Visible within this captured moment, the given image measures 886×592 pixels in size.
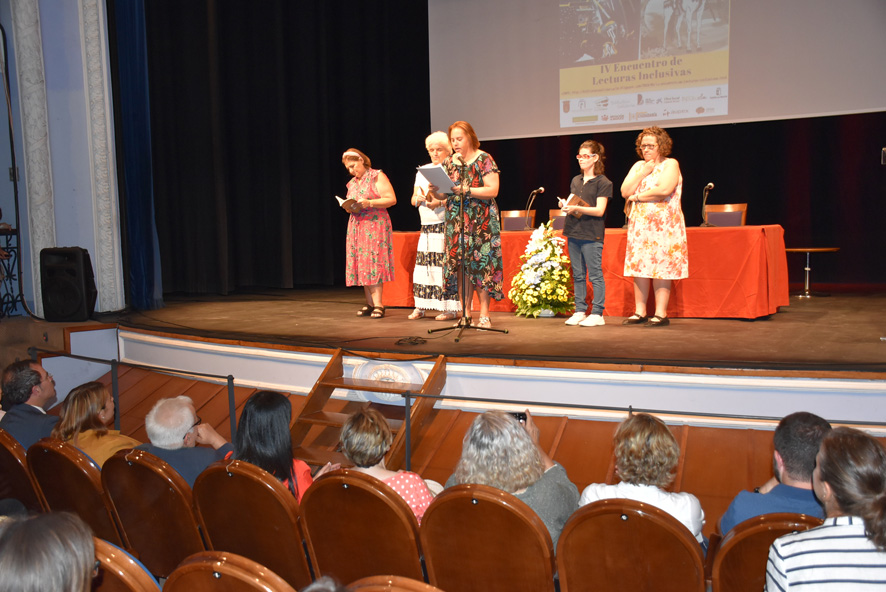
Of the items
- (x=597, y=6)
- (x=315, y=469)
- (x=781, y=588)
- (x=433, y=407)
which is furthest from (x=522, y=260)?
(x=781, y=588)

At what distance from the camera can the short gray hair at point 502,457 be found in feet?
6.06

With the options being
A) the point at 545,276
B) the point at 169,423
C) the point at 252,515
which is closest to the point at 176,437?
the point at 169,423

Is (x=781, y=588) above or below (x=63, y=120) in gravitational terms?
below

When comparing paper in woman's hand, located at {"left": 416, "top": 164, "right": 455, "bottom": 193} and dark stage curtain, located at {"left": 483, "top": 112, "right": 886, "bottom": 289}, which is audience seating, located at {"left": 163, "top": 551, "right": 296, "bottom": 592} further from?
dark stage curtain, located at {"left": 483, "top": 112, "right": 886, "bottom": 289}

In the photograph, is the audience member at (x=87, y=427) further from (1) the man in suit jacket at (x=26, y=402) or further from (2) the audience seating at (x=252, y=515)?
(2) the audience seating at (x=252, y=515)

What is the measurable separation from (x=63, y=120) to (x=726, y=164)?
23.8 feet

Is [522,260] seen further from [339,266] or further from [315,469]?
[339,266]

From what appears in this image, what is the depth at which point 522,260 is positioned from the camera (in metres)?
5.63

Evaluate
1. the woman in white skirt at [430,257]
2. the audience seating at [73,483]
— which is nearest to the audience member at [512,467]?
the audience seating at [73,483]

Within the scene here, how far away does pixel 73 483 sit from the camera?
218 cm

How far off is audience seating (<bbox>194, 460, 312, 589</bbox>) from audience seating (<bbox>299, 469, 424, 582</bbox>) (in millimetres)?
45

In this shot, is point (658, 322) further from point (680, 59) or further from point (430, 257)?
point (680, 59)

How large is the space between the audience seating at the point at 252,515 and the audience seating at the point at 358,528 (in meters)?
0.04

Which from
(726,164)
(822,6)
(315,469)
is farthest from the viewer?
(726,164)
